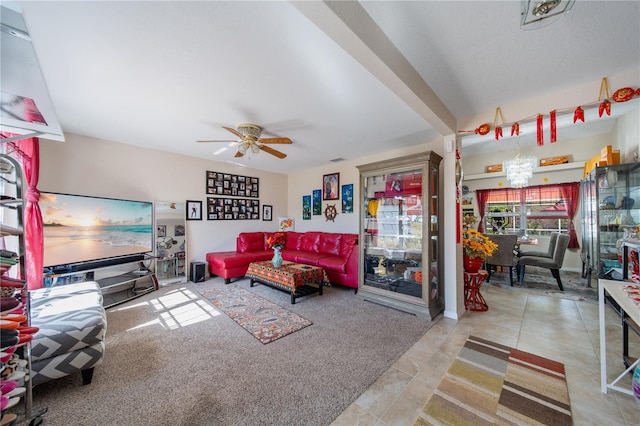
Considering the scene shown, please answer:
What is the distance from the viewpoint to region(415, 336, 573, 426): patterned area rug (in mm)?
1413

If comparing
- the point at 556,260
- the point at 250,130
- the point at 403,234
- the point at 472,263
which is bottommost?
the point at 556,260

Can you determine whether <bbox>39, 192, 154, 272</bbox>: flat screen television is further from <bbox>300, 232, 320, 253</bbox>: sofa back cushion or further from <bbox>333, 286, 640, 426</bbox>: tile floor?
<bbox>333, 286, 640, 426</bbox>: tile floor

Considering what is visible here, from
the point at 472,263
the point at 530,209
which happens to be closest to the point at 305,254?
the point at 472,263

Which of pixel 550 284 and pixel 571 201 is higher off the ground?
pixel 571 201

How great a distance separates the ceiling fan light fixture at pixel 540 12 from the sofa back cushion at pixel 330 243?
12.2ft

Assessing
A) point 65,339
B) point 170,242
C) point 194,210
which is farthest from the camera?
point 194,210

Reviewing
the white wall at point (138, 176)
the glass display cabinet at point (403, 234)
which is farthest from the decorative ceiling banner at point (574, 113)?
the white wall at point (138, 176)

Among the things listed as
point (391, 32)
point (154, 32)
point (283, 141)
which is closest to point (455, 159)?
point (391, 32)

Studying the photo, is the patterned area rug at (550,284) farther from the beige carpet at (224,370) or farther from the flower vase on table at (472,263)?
the beige carpet at (224,370)

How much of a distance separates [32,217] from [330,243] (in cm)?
411

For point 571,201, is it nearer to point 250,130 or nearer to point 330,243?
point 330,243

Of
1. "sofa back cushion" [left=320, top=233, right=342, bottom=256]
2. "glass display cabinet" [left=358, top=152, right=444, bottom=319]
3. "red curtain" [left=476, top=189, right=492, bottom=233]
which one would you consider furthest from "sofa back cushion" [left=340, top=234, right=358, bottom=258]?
"red curtain" [left=476, top=189, right=492, bottom=233]

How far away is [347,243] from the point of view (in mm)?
4309

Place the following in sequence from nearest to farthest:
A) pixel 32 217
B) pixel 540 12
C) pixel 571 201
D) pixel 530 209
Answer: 1. pixel 540 12
2. pixel 32 217
3. pixel 571 201
4. pixel 530 209
